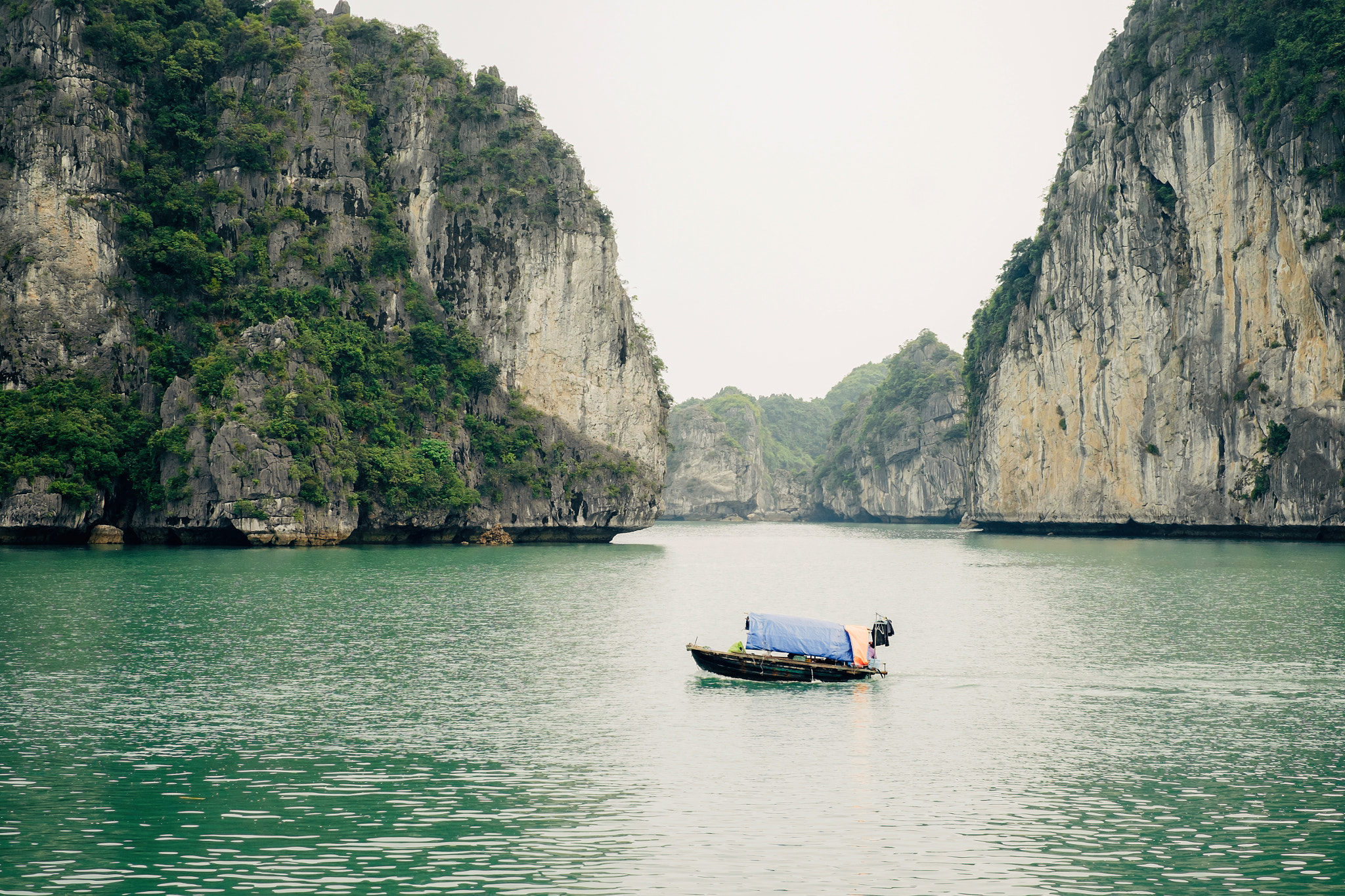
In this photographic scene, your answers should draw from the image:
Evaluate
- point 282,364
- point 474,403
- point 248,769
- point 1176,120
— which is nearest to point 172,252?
point 282,364

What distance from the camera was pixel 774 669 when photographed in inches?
795

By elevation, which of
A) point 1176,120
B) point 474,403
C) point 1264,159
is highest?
point 1176,120

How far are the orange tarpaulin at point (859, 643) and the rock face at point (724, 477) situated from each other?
12843 cm

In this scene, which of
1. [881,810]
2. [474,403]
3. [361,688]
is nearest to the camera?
[881,810]

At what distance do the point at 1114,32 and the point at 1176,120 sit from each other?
11.8 metres

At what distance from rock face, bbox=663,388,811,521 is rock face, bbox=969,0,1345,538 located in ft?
251

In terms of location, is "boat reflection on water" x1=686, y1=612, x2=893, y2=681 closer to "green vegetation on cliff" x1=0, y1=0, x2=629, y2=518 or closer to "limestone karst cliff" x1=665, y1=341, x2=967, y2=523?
"green vegetation on cliff" x1=0, y1=0, x2=629, y2=518

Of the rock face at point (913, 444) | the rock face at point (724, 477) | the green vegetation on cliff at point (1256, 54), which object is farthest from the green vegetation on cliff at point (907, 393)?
the green vegetation on cliff at point (1256, 54)

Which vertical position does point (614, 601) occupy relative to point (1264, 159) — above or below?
below

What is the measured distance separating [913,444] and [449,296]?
71.0 m

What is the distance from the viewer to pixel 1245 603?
96.8ft

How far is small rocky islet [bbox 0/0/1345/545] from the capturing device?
50719 millimetres

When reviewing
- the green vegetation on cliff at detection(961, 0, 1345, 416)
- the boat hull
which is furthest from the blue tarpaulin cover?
the green vegetation on cliff at detection(961, 0, 1345, 416)

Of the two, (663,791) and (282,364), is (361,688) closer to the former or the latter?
(663,791)
